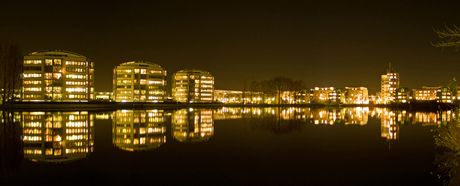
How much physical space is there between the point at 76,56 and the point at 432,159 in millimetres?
99852

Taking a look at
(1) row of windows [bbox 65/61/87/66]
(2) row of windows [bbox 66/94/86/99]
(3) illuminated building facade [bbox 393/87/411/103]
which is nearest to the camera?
(2) row of windows [bbox 66/94/86/99]

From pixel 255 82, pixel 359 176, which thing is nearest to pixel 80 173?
pixel 359 176

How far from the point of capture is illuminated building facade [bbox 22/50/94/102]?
86.6 m

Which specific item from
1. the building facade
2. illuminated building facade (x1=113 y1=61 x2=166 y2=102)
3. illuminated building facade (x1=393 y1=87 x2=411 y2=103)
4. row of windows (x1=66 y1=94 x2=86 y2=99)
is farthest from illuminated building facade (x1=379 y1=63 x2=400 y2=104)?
row of windows (x1=66 y1=94 x2=86 y2=99)

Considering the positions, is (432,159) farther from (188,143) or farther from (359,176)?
(188,143)

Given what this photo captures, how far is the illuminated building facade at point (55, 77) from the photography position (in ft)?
284

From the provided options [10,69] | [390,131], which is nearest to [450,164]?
[390,131]

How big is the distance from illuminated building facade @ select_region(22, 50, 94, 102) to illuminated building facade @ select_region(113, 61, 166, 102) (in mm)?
16192

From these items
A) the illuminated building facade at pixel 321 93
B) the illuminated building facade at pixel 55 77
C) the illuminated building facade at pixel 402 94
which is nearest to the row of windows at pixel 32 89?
the illuminated building facade at pixel 55 77

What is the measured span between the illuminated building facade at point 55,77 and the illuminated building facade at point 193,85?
157ft

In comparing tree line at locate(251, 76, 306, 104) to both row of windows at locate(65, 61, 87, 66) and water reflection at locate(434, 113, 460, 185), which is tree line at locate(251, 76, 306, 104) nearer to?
row of windows at locate(65, 61, 87, 66)

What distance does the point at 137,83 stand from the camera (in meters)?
108

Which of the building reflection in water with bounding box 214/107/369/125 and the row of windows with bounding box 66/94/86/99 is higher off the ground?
the row of windows with bounding box 66/94/86/99

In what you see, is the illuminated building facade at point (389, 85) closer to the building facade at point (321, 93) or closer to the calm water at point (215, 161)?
the building facade at point (321, 93)
